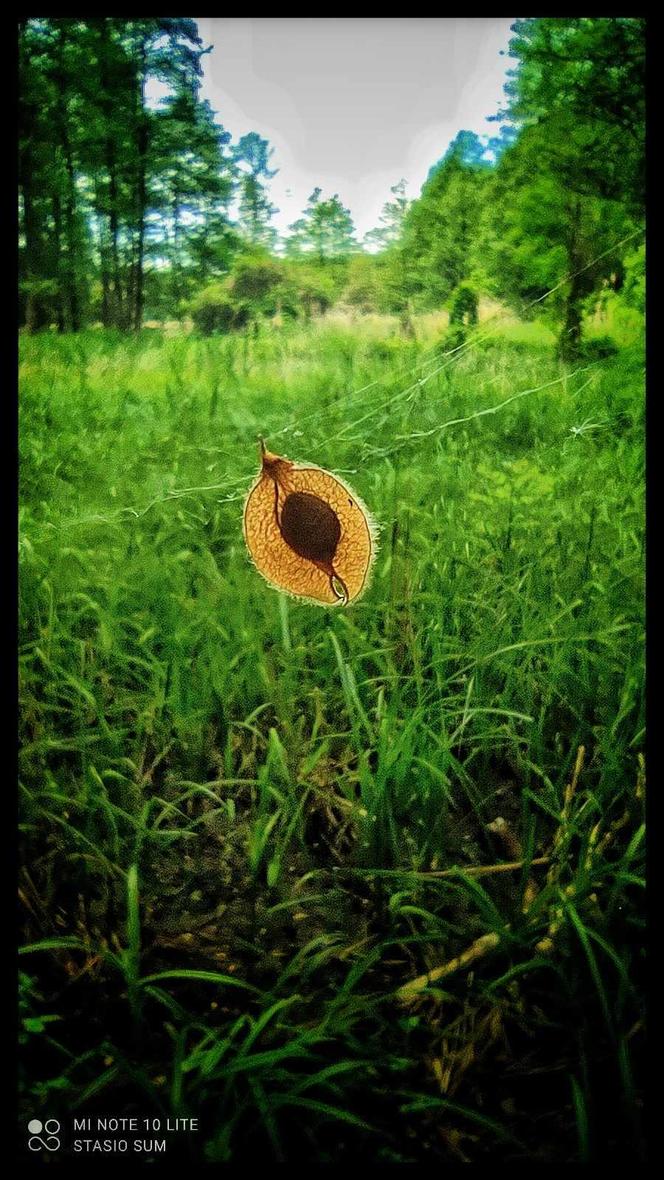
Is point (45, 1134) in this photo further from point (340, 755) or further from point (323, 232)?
point (323, 232)

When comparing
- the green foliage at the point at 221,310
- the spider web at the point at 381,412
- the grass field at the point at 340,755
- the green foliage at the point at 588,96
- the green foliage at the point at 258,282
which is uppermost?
the green foliage at the point at 588,96

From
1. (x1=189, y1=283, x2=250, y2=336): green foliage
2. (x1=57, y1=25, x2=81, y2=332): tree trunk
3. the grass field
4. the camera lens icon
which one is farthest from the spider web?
the camera lens icon

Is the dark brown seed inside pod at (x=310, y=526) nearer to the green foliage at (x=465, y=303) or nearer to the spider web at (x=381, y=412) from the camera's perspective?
the spider web at (x=381, y=412)

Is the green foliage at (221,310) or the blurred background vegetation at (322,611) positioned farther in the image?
the green foliage at (221,310)

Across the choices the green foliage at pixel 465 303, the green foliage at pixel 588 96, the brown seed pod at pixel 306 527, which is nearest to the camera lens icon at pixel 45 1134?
the brown seed pod at pixel 306 527

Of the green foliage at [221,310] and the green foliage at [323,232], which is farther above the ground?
the green foliage at [323,232]

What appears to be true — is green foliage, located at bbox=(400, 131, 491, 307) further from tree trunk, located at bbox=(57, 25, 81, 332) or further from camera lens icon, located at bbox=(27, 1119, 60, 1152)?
camera lens icon, located at bbox=(27, 1119, 60, 1152)

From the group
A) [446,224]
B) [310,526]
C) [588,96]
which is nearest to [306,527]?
[310,526]
